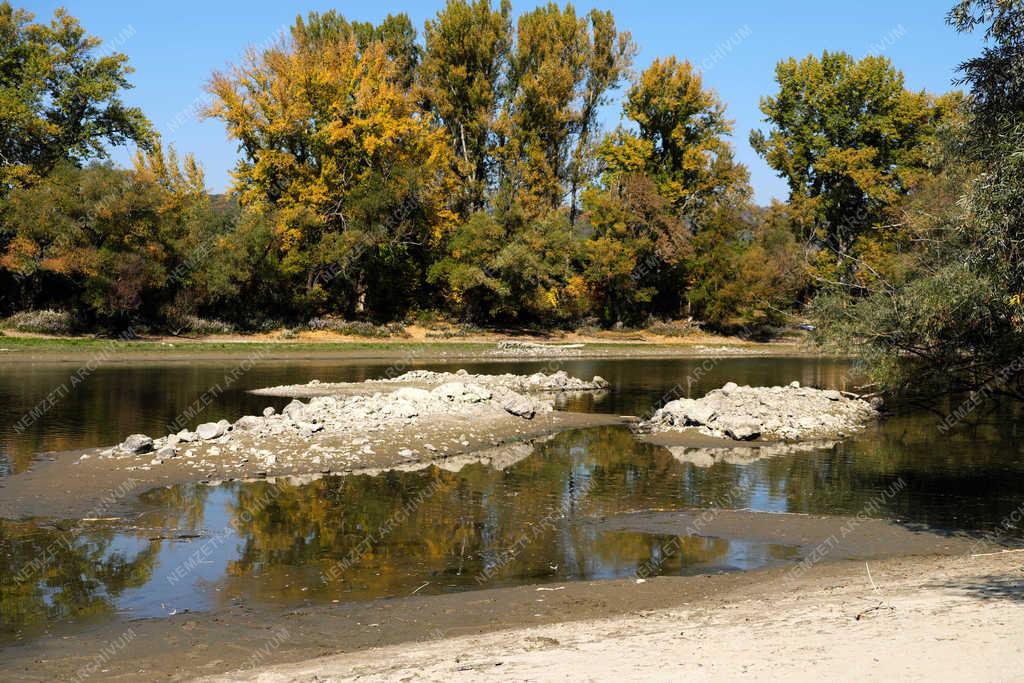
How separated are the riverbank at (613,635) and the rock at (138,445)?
9274 millimetres

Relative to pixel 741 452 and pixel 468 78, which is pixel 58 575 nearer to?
pixel 741 452

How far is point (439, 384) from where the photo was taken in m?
35.6

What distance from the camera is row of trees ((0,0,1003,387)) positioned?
181 ft

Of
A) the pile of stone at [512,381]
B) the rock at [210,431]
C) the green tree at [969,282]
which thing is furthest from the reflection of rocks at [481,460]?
the pile of stone at [512,381]

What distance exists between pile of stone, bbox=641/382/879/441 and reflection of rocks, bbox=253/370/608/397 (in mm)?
7360

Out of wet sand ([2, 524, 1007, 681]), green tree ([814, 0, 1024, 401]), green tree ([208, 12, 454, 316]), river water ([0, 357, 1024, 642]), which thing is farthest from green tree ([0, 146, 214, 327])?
wet sand ([2, 524, 1007, 681])

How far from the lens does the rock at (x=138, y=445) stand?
19.2 metres

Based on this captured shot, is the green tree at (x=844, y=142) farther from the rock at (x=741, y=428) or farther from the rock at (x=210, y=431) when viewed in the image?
the rock at (x=210, y=431)

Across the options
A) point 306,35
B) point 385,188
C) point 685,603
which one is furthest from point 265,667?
point 306,35

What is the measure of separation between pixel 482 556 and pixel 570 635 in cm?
403

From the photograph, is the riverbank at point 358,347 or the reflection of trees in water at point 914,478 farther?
the riverbank at point 358,347

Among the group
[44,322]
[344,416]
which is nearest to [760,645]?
[344,416]

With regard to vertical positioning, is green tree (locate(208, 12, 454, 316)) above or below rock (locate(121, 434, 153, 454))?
above

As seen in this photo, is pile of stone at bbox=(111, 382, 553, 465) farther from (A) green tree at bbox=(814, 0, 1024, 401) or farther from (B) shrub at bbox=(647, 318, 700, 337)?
(B) shrub at bbox=(647, 318, 700, 337)
